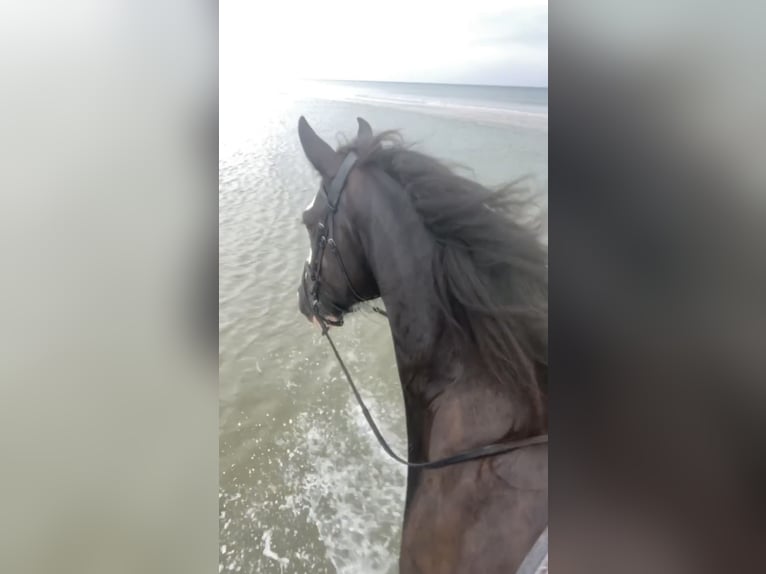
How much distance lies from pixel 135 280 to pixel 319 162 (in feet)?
1.32

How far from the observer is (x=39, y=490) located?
81cm

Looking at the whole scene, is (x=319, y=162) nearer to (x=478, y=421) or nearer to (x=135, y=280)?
(x=135, y=280)

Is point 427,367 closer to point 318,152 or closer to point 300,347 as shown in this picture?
point 300,347

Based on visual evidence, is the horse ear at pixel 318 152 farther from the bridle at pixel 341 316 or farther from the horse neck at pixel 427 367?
the horse neck at pixel 427 367

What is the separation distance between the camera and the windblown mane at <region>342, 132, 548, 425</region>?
0.93m

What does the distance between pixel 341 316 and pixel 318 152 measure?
1.08 ft

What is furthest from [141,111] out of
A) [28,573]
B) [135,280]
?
[28,573]

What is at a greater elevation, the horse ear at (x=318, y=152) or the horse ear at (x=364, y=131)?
the horse ear at (x=364, y=131)

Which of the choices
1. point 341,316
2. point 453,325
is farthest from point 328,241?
point 453,325

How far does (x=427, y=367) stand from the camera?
3.12ft

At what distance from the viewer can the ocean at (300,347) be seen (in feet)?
3.02

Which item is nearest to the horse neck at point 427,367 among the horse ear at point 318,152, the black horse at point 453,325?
the black horse at point 453,325

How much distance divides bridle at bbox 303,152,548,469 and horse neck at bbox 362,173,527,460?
0.05 ft

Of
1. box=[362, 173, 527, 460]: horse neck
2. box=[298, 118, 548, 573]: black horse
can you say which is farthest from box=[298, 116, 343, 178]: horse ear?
box=[362, 173, 527, 460]: horse neck
